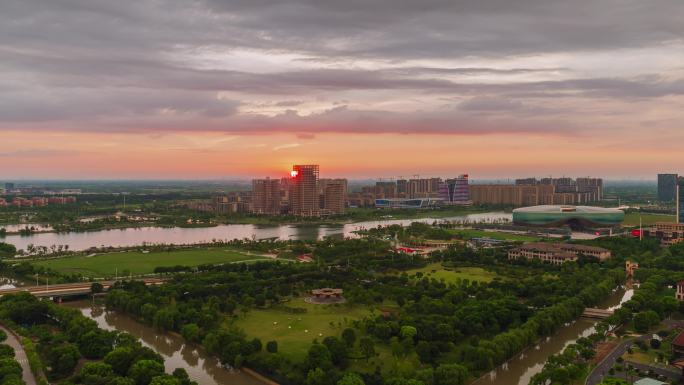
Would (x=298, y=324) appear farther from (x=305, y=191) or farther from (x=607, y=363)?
(x=305, y=191)

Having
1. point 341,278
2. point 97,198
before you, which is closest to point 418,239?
point 341,278

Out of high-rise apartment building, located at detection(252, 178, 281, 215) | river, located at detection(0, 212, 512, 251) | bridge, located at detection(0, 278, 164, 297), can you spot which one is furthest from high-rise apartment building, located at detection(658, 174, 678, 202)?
bridge, located at detection(0, 278, 164, 297)

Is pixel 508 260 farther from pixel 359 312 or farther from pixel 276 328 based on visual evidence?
pixel 276 328

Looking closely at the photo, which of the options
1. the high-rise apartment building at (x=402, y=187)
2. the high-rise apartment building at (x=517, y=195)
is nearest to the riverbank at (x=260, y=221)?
the high-rise apartment building at (x=517, y=195)

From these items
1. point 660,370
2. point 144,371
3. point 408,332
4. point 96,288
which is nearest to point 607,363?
point 660,370

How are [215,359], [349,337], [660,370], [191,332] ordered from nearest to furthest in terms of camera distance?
[660,370]
[349,337]
[215,359]
[191,332]

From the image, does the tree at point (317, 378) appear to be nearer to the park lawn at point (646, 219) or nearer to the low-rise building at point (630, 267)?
the low-rise building at point (630, 267)
